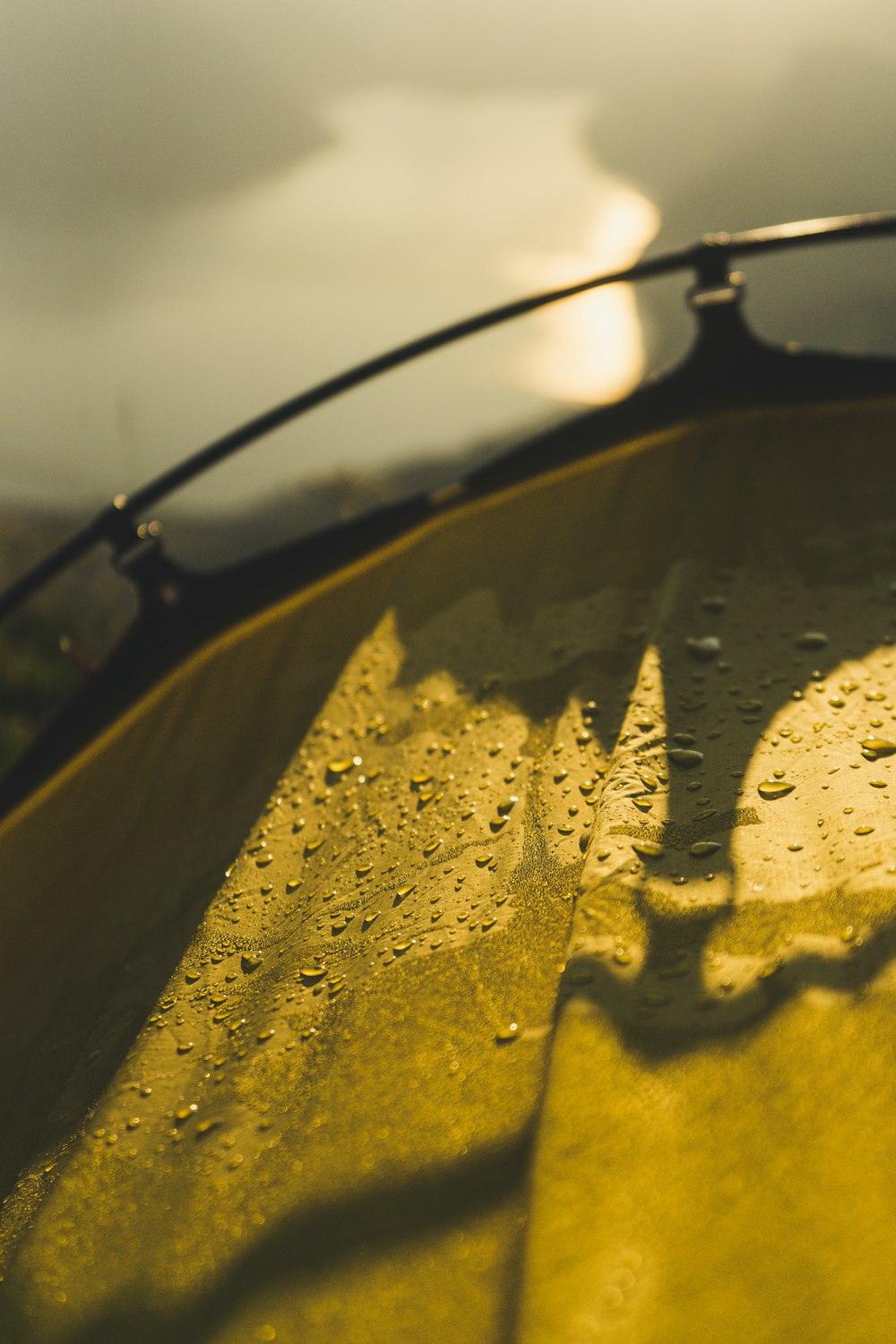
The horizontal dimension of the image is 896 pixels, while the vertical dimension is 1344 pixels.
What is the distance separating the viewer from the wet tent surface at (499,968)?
15.9 inches

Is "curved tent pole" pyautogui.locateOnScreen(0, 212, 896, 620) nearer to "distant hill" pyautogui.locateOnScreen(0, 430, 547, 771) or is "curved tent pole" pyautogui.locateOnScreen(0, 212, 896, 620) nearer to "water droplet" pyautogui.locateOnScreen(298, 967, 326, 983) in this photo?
"water droplet" pyautogui.locateOnScreen(298, 967, 326, 983)

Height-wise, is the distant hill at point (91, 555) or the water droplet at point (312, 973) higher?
the distant hill at point (91, 555)

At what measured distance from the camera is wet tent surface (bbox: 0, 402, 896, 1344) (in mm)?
405

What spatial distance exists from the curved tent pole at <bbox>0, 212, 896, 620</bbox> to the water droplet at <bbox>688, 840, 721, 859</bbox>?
75 cm

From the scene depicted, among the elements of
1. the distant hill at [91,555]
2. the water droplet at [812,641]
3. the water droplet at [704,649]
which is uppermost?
the distant hill at [91,555]

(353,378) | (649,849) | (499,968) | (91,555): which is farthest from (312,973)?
(91,555)

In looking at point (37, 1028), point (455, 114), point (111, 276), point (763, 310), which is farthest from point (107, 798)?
point (111, 276)

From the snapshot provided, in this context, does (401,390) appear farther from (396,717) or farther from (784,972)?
(784,972)

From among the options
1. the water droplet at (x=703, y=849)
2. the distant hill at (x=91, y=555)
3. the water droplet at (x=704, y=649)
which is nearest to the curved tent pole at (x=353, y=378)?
the water droplet at (x=704, y=649)

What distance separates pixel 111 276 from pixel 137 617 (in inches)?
330

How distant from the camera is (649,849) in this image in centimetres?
59

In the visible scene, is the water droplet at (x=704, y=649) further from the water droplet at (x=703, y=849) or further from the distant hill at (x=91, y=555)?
the distant hill at (x=91, y=555)

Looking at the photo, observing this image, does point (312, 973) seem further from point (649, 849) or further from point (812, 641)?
point (812, 641)

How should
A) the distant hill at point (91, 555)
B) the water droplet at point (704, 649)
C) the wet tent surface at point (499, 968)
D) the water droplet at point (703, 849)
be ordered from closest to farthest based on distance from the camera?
the wet tent surface at point (499, 968) → the water droplet at point (703, 849) → the water droplet at point (704, 649) → the distant hill at point (91, 555)
